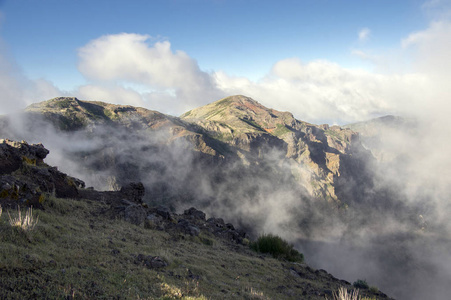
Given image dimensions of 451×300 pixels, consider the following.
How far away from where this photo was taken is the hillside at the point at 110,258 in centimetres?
566

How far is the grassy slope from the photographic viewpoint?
5.47 meters

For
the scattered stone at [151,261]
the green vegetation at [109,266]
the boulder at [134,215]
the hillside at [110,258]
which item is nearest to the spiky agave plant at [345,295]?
the hillside at [110,258]

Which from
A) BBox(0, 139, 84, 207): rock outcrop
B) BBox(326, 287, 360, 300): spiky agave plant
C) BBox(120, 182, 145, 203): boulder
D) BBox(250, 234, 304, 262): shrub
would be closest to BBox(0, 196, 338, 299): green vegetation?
BBox(0, 139, 84, 207): rock outcrop

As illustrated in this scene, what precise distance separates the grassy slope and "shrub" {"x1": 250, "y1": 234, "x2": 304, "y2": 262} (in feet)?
8.60

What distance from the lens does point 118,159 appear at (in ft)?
385

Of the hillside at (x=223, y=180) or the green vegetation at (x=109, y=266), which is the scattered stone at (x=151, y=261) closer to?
the green vegetation at (x=109, y=266)

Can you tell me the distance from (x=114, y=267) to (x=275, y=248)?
13.4 m

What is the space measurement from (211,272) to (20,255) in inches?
254

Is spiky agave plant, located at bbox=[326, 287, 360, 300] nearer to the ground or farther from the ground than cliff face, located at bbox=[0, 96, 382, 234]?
nearer to the ground

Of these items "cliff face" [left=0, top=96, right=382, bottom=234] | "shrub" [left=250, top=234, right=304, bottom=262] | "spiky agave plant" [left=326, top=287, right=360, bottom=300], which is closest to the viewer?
"spiky agave plant" [left=326, top=287, right=360, bottom=300]

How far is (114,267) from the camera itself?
7199mm

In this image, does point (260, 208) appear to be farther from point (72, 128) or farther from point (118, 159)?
point (72, 128)

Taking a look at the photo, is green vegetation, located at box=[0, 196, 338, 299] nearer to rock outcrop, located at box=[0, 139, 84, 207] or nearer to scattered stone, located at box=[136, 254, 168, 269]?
scattered stone, located at box=[136, 254, 168, 269]

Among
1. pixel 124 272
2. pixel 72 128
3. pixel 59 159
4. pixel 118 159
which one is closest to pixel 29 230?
pixel 124 272
